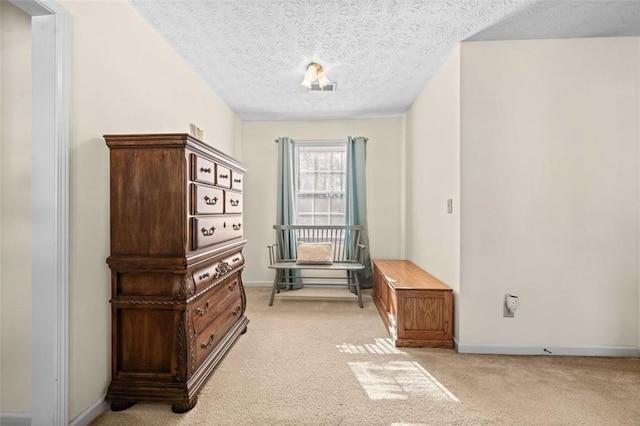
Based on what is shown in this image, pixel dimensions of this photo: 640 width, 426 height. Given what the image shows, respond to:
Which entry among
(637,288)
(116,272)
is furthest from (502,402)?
(116,272)

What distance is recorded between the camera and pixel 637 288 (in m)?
2.45

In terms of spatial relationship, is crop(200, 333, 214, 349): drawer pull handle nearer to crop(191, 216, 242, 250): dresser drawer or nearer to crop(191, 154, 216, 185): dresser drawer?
crop(191, 216, 242, 250): dresser drawer

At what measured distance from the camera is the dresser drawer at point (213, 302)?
1.93 m

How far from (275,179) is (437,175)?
250cm

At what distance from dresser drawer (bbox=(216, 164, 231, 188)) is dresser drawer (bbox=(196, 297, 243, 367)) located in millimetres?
988

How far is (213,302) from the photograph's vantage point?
219 centimetres

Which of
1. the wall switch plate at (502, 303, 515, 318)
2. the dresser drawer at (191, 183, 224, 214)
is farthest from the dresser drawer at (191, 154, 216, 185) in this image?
the wall switch plate at (502, 303, 515, 318)

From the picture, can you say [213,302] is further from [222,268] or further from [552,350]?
[552,350]

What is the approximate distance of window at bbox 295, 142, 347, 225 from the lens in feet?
15.6

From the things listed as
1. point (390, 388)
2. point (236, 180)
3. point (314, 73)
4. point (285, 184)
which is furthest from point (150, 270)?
point (285, 184)

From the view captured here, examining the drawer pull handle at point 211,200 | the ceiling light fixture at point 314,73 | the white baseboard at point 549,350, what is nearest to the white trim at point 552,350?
the white baseboard at point 549,350

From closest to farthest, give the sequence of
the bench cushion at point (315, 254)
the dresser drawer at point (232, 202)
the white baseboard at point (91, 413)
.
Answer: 1. the white baseboard at point (91, 413)
2. the dresser drawer at point (232, 202)
3. the bench cushion at point (315, 254)

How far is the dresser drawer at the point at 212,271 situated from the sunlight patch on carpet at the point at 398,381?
120cm

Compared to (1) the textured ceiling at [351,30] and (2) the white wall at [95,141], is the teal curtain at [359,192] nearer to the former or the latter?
(1) the textured ceiling at [351,30]
